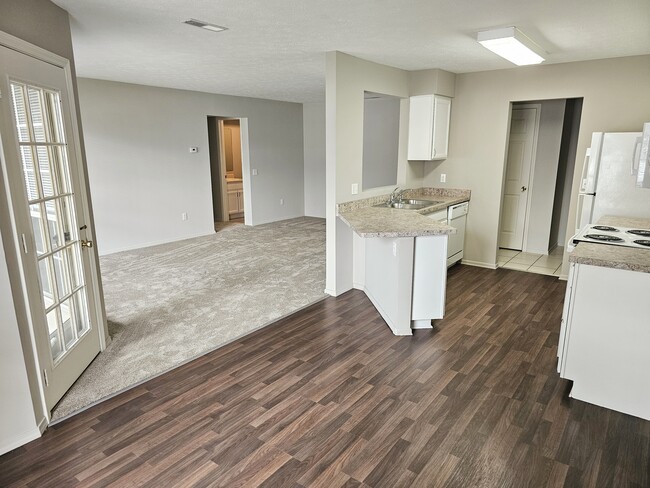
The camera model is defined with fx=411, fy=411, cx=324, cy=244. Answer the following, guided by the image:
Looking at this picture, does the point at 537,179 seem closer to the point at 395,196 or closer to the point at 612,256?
the point at 395,196

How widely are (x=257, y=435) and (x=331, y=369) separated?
827 millimetres

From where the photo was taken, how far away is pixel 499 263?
568 cm

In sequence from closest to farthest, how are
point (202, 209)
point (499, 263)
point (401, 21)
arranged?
point (401, 21), point (499, 263), point (202, 209)

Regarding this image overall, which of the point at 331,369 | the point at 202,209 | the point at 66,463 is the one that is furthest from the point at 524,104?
the point at 66,463

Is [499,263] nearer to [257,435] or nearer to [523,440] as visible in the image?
[523,440]

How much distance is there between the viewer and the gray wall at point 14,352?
2.12m

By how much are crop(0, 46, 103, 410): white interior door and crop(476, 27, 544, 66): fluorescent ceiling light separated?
312 centimetres

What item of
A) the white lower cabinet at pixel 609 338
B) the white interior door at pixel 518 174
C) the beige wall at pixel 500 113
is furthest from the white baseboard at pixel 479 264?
the white lower cabinet at pixel 609 338

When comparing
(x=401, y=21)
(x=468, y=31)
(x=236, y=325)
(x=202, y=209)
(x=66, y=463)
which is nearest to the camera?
(x=66, y=463)

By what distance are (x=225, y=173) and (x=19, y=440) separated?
276 inches

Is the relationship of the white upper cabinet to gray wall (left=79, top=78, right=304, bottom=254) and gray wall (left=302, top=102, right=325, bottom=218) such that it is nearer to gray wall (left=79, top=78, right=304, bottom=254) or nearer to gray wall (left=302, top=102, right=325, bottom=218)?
gray wall (left=79, top=78, right=304, bottom=254)

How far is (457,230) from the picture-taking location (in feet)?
17.6

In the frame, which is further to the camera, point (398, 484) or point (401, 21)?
point (401, 21)

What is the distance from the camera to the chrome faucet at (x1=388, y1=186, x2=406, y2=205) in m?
4.96
